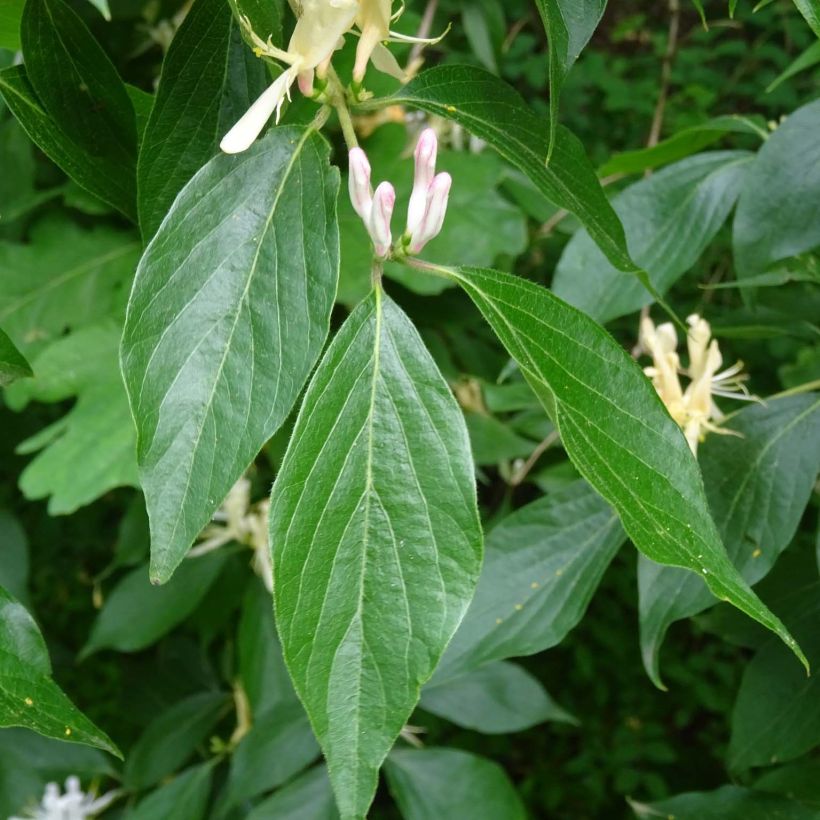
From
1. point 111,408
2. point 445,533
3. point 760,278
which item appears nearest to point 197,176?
point 445,533

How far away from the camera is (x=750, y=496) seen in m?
0.65

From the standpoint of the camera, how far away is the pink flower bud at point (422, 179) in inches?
17.8

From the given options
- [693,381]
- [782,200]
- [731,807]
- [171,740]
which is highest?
[782,200]

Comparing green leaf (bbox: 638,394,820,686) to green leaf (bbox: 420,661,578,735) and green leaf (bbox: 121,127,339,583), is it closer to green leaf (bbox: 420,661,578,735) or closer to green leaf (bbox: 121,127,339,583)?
green leaf (bbox: 121,127,339,583)

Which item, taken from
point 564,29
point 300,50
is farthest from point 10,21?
point 564,29

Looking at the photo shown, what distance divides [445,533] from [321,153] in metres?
0.16

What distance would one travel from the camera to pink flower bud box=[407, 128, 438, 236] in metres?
0.45

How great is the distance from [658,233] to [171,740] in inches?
30.2

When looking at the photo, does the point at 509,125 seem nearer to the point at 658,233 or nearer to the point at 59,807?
the point at 658,233

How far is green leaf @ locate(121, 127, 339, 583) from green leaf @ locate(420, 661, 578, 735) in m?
0.71

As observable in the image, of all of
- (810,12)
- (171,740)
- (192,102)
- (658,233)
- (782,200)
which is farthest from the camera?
(171,740)

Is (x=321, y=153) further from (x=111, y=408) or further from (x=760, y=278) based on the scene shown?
(x=111, y=408)

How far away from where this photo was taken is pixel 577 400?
397mm

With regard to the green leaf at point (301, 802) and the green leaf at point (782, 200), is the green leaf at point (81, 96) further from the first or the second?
the green leaf at point (301, 802)
